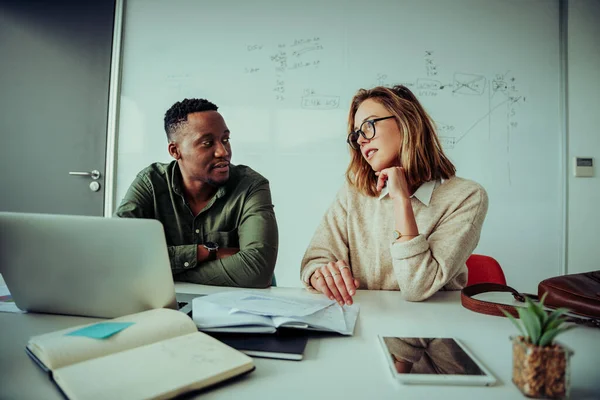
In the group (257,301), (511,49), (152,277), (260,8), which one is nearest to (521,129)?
(511,49)

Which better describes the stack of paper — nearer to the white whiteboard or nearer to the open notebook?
the open notebook

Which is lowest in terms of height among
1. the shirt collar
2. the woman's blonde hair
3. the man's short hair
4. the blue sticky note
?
the blue sticky note

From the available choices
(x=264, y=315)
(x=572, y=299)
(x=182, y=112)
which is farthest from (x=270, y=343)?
(x=182, y=112)

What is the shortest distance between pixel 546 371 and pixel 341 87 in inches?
84.6

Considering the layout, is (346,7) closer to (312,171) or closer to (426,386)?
(312,171)

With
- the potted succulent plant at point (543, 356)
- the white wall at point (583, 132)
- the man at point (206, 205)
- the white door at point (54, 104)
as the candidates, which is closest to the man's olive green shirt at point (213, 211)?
the man at point (206, 205)

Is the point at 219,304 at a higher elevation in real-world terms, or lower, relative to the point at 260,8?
lower

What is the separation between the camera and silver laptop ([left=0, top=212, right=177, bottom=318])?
0.70 m

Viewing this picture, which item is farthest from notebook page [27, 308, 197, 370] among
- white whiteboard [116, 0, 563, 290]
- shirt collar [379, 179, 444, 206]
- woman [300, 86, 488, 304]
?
white whiteboard [116, 0, 563, 290]

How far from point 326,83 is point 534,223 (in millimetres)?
1519

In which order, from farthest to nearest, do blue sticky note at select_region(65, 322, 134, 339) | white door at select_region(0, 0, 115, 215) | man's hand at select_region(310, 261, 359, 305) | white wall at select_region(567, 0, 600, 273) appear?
white door at select_region(0, 0, 115, 215), white wall at select_region(567, 0, 600, 273), man's hand at select_region(310, 261, 359, 305), blue sticky note at select_region(65, 322, 134, 339)

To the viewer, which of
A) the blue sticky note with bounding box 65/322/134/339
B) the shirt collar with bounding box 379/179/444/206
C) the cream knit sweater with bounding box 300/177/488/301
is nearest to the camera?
the blue sticky note with bounding box 65/322/134/339

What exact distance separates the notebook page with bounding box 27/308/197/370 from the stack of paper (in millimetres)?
61

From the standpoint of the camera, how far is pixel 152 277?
2.33 ft
